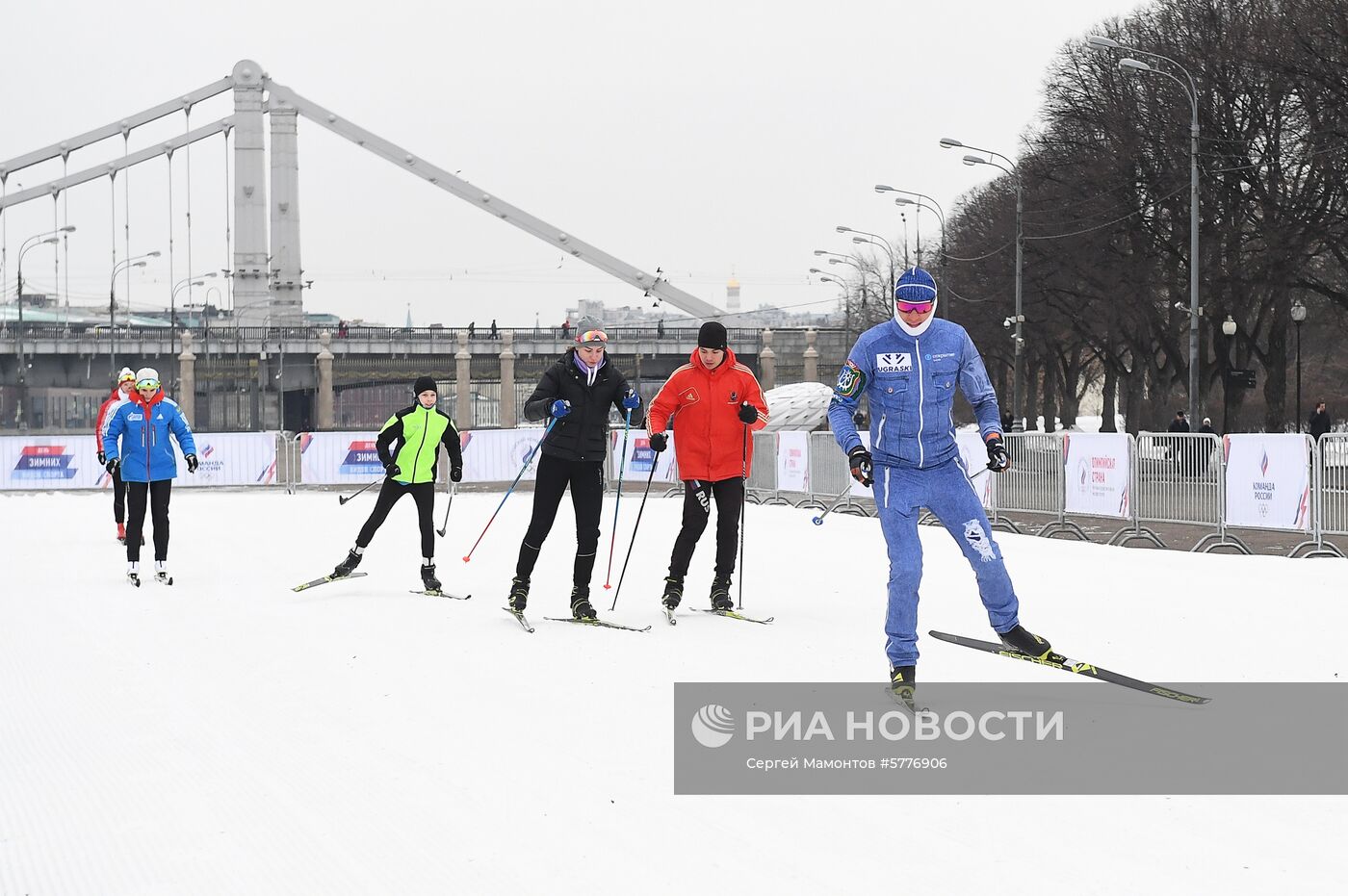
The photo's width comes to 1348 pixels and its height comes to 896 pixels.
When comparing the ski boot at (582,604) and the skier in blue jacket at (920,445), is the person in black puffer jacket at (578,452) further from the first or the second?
the skier in blue jacket at (920,445)

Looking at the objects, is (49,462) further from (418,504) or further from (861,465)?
(861,465)

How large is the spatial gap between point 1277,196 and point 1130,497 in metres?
21.4

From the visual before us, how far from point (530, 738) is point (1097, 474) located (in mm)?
13397

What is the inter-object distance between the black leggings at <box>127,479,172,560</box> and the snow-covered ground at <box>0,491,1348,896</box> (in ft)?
1.46

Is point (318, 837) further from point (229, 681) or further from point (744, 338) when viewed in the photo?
point (744, 338)

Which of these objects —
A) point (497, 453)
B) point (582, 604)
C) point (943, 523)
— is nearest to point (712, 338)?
point (582, 604)

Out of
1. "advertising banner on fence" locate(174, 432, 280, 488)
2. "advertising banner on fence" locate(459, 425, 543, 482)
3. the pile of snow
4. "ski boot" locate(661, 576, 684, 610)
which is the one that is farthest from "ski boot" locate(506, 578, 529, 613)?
the pile of snow

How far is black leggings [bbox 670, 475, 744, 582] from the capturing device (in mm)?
9727

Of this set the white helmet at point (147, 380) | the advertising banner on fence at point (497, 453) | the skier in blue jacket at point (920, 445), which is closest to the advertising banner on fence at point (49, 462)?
the advertising banner on fence at point (497, 453)

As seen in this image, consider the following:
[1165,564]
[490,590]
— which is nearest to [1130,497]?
[1165,564]

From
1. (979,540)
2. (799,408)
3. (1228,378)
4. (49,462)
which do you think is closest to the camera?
(979,540)

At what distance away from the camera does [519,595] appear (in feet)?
30.8

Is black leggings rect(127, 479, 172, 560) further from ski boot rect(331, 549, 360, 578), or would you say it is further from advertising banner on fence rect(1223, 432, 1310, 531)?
advertising banner on fence rect(1223, 432, 1310, 531)

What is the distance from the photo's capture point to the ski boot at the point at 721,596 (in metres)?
9.71
